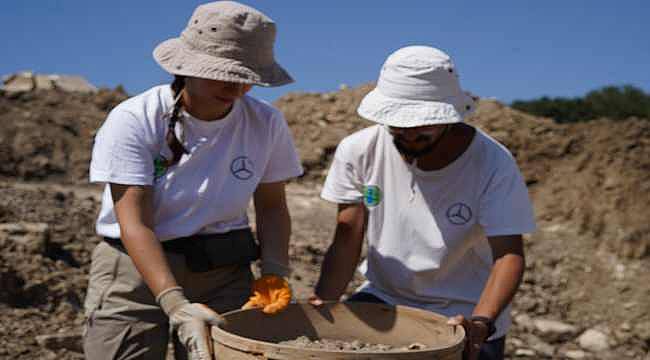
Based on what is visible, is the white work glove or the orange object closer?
the white work glove

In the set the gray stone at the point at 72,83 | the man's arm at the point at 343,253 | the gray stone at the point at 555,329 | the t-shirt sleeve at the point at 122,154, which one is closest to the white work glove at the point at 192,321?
the t-shirt sleeve at the point at 122,154

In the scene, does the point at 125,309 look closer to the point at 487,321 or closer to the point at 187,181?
the point at 187,181

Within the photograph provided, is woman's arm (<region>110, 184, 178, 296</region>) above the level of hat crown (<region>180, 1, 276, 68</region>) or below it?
below

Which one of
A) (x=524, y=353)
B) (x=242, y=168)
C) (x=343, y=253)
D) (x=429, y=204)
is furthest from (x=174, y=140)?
(x=524, y=353)

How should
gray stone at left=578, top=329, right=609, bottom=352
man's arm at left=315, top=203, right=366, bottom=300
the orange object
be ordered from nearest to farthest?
the orange object
man's arm at left=315, top=203, right=366, bottom=300
gray stone at left=578, top=329, right=609, bottom=352

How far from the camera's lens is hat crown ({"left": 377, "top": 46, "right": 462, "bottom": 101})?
8.62 feet

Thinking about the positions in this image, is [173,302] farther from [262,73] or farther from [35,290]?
[35,290]

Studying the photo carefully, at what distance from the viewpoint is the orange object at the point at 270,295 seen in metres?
2.54

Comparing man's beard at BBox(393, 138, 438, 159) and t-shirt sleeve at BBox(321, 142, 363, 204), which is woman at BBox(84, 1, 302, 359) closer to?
t-shirt sleeve at BBox(321, 142, 363, 204)

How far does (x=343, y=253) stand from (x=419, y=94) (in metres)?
0.66

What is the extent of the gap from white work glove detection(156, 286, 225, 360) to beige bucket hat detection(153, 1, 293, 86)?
626mm

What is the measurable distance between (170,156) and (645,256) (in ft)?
19.2

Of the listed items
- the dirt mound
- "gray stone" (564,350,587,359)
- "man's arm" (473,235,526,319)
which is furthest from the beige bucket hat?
the dirt mound

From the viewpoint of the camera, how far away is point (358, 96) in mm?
12328
